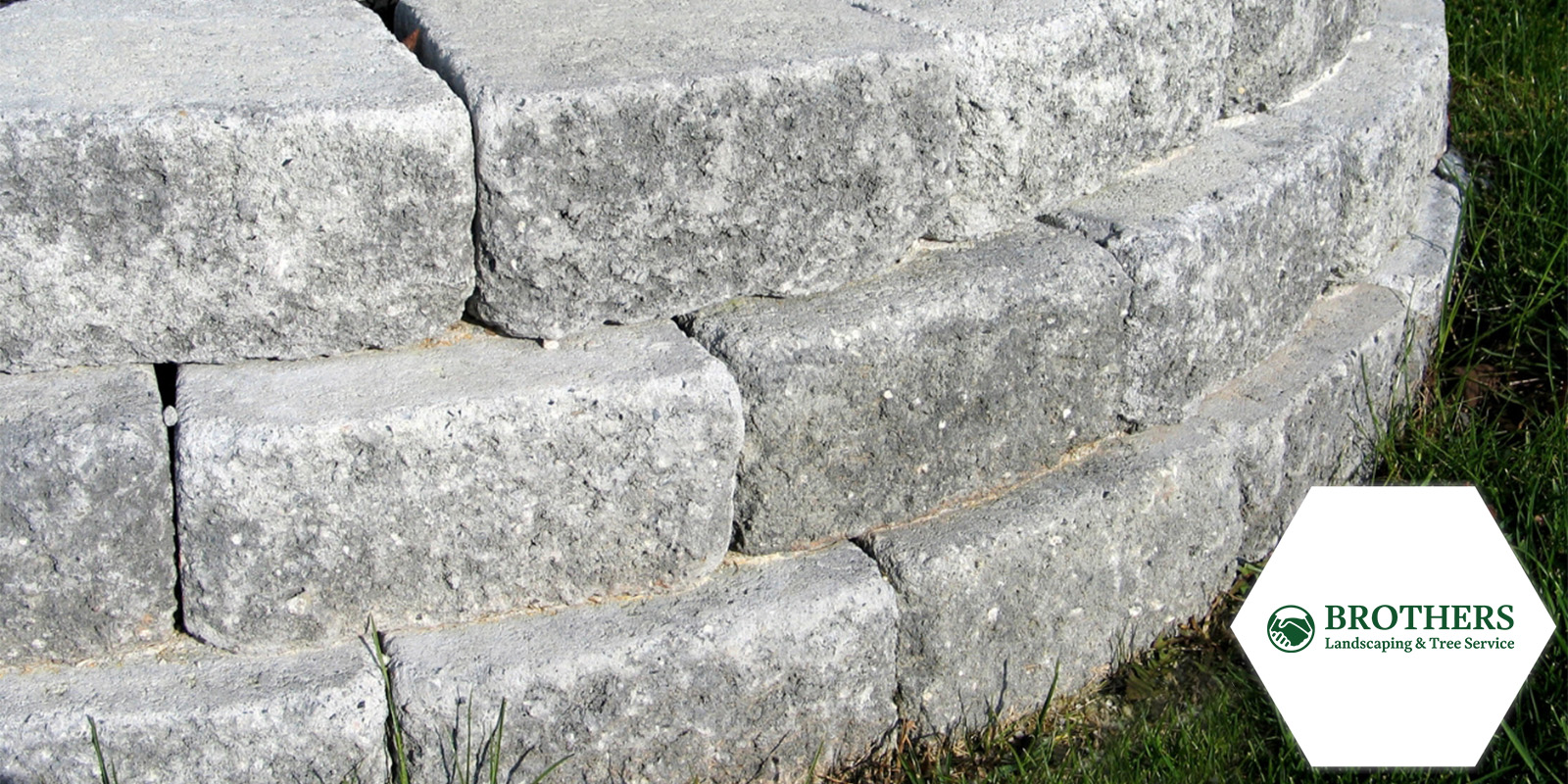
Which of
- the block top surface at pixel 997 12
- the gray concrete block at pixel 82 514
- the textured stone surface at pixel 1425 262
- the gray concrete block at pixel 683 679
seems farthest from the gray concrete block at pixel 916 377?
the textured stone surface at pixel 1425 262

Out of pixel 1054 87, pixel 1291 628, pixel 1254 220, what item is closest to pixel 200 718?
pixel 1054 87

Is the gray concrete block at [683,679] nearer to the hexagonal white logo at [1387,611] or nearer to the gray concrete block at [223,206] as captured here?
the gray concrete block at [223,206]

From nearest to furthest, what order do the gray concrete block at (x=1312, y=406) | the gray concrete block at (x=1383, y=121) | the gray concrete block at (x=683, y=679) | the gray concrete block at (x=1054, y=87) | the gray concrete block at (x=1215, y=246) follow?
the gray concrete block at (x=683, y=679) < the gray concrete block at (x=1054, y=87) < the gray concrete block at (x=1215, y=246) < the gray concrete block at (x=1312, y=406) < the gray concrete block at (x=1383, y=121)

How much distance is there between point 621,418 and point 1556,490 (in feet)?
5.88

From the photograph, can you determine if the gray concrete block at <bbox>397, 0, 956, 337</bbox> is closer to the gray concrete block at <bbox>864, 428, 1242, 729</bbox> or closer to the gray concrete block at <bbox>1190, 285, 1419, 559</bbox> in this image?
the gray concrete block at <bbox>864, 428, 1242, 729</bbox>

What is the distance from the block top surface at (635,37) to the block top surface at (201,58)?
102 mm

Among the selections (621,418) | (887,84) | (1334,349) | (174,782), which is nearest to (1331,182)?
(1334,349)

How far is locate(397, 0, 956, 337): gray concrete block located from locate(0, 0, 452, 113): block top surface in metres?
0.11

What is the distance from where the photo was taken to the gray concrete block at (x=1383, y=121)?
282cm

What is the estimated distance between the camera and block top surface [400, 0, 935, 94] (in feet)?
6.58

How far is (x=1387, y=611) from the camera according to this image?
2432mm

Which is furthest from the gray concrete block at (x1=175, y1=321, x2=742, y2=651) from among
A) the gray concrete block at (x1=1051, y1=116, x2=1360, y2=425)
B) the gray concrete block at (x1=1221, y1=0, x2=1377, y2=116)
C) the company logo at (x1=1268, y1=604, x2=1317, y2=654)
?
the gray concrete block at (x1=1221, y1=0, x2=1377, y2=116)

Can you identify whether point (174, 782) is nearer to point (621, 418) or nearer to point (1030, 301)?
point (621, 418)

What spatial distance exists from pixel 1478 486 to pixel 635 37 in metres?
1.82
